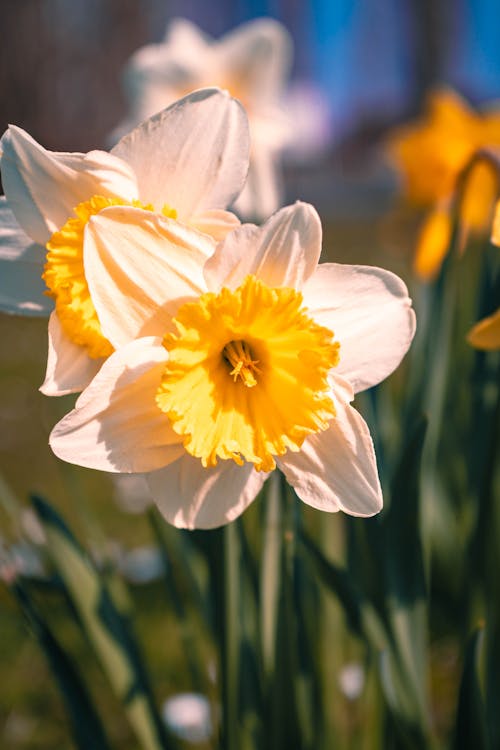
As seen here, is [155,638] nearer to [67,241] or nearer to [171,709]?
[171,709]

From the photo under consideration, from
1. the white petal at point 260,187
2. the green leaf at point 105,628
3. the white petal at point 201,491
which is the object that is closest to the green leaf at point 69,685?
the green leaf at point 105,628

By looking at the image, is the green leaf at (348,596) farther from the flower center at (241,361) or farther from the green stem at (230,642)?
the flower center at (241,361)

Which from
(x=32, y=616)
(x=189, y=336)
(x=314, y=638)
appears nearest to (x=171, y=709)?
(x=314, y=638)

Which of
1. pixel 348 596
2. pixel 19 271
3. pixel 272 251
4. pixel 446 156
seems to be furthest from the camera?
pixel 446 156

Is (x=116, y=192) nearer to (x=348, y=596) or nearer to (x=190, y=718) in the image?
(x=348, y=596)

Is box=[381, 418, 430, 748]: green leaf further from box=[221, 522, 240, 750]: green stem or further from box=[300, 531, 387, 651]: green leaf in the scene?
box=[221, 522, 240, 750]: green stem

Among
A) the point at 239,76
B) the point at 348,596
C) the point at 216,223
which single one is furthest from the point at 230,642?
the point at 239,76

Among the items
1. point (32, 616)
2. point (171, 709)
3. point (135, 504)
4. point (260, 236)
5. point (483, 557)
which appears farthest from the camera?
point (135, 504)
